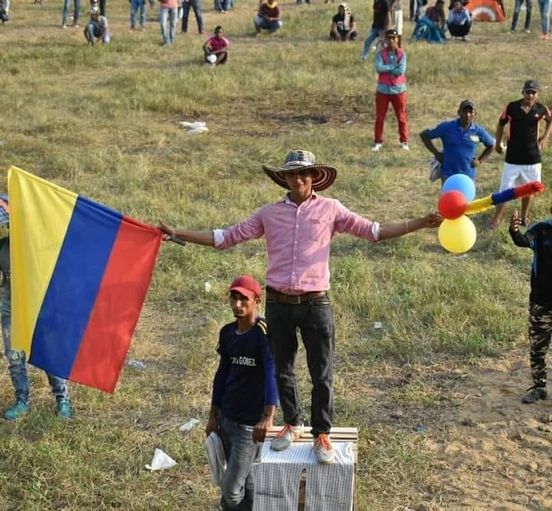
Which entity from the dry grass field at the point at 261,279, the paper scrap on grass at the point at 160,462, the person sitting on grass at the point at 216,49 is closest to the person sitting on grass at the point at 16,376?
the dry grass field at the point at 261,279

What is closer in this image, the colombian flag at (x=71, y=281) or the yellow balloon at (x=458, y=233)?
the yellow balloon at (x=458, y=233)

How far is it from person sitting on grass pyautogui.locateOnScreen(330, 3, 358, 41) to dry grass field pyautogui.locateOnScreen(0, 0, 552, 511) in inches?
113

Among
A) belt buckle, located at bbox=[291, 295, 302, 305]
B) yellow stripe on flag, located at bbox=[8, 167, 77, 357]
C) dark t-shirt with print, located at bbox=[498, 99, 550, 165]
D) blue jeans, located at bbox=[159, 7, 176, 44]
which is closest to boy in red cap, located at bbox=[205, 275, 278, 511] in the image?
belt buckle, located at bbox=[291, 295, 302, 305]

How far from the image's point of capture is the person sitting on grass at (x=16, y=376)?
6449 millimetres

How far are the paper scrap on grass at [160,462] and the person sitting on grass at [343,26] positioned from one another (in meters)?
18.2

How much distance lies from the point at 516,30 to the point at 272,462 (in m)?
21.1

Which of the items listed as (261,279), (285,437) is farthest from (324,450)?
(261,279)

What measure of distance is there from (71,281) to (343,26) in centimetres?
1805

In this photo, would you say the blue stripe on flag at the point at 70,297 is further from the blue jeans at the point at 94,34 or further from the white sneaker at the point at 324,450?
the blue jeans at the point at 94,34

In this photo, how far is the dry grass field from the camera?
6.05 meters

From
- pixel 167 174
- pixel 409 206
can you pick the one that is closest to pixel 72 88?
pixel 167 174

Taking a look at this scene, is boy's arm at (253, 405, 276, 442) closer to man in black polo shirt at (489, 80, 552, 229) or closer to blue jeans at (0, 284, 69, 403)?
blue jeans at (0, 284, 69, 403)

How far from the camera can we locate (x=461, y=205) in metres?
5.06

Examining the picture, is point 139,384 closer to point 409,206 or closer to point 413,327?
point 413,327
